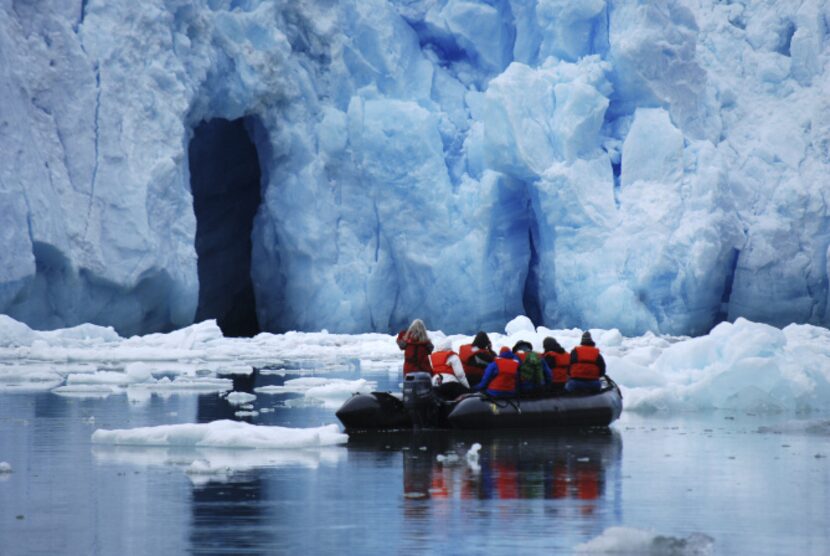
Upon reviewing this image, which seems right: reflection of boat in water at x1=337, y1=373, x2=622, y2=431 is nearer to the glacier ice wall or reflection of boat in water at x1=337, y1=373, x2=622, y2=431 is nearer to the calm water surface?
the calm water surface

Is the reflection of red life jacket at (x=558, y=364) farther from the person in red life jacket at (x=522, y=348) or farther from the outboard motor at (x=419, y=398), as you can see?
the outboard motor at (x=419, y=398)

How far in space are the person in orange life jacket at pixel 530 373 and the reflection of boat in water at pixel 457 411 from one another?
0.12m

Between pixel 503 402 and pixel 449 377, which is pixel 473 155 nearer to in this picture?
pixel 449 377

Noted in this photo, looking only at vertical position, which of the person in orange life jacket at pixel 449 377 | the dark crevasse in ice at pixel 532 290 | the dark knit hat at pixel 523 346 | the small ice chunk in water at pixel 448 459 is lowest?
the small ice chunk in water at pixel 448 459

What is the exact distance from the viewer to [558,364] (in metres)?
9.71

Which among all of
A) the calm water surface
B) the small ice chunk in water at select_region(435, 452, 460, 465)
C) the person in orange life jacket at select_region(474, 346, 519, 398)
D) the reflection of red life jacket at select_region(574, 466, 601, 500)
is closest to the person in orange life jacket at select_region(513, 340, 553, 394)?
the person in orange life jacket at select_region(474, 346, 519, 398)

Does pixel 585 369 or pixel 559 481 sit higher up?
pixel 585 369

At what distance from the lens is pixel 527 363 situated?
9.20 metres

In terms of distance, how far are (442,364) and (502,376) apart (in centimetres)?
58

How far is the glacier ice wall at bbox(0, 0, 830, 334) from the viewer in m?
22.4

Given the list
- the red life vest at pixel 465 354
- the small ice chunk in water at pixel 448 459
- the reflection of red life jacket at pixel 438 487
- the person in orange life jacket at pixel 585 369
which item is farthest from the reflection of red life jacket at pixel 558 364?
the reflection of red life jacket at pixel 438 487

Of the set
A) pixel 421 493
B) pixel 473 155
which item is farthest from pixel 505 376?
pixel 473 155

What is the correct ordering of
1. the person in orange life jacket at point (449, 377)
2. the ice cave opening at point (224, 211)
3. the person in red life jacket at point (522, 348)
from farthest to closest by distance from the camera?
the ice cave opening at point (224, 211) < the person in orange life jacket at point (449, 377) < the person in red life jacket at point (522, 348)

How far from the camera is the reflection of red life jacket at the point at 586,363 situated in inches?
372
